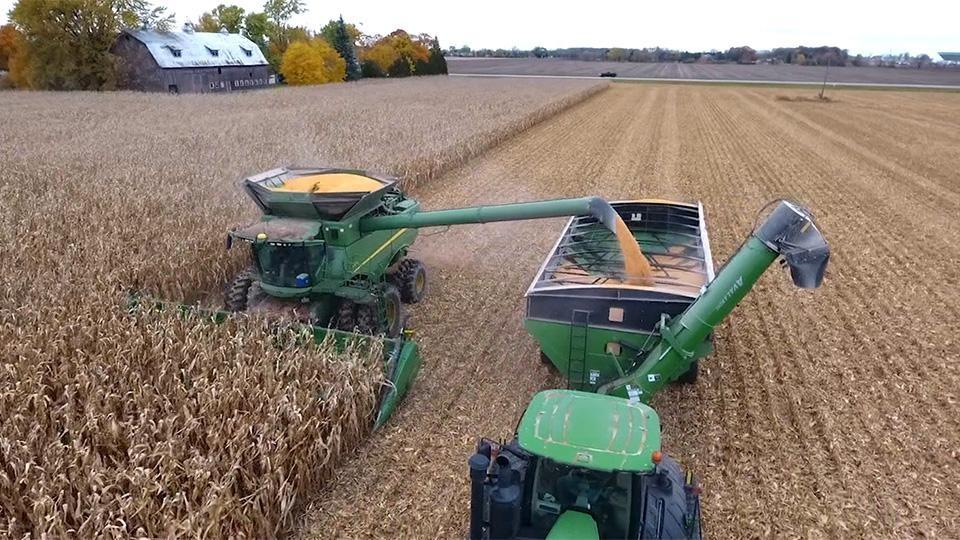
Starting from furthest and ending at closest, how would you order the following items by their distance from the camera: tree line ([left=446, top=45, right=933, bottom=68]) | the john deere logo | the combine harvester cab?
tree line ([left=446, top=45, right=933, bottom=68]) < the combine harvester cab < the john deere logo

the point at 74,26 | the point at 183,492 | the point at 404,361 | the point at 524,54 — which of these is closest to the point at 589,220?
the point at 404,361

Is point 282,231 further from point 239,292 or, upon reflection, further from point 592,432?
point 592,432

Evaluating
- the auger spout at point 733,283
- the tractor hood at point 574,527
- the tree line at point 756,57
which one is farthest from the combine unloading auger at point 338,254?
the tree line at point 756,57

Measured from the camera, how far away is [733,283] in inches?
173

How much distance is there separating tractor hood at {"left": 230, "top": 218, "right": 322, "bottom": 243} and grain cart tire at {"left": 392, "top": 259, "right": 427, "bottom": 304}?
200 cm

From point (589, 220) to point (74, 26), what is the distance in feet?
157

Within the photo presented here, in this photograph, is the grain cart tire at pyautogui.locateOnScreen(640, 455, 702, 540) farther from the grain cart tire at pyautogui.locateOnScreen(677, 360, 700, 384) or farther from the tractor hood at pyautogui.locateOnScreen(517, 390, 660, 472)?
the grain cart tire at pyautogui.locateOnScreen(677, 360, 700, 384)

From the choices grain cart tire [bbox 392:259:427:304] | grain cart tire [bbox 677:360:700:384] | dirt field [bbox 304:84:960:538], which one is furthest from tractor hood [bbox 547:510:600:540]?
grain cart tire [bbox 392:259:427:304]

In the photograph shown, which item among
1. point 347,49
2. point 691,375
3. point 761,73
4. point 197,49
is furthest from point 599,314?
point 761,73

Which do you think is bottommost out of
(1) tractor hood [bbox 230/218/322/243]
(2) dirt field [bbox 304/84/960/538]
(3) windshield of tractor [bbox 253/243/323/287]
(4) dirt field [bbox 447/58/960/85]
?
(2) dirt field [bbox 304/84/960/538]

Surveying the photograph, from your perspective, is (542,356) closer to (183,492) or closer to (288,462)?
(288,462)

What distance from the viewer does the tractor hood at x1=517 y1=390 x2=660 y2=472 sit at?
3.15m

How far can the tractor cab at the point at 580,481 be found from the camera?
321cm

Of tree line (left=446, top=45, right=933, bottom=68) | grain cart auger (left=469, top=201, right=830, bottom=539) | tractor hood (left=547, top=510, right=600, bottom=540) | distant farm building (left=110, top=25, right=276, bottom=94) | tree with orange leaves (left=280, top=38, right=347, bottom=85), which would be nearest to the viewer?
tractor hood (left=547, top=510, right=600, bottom=540)
